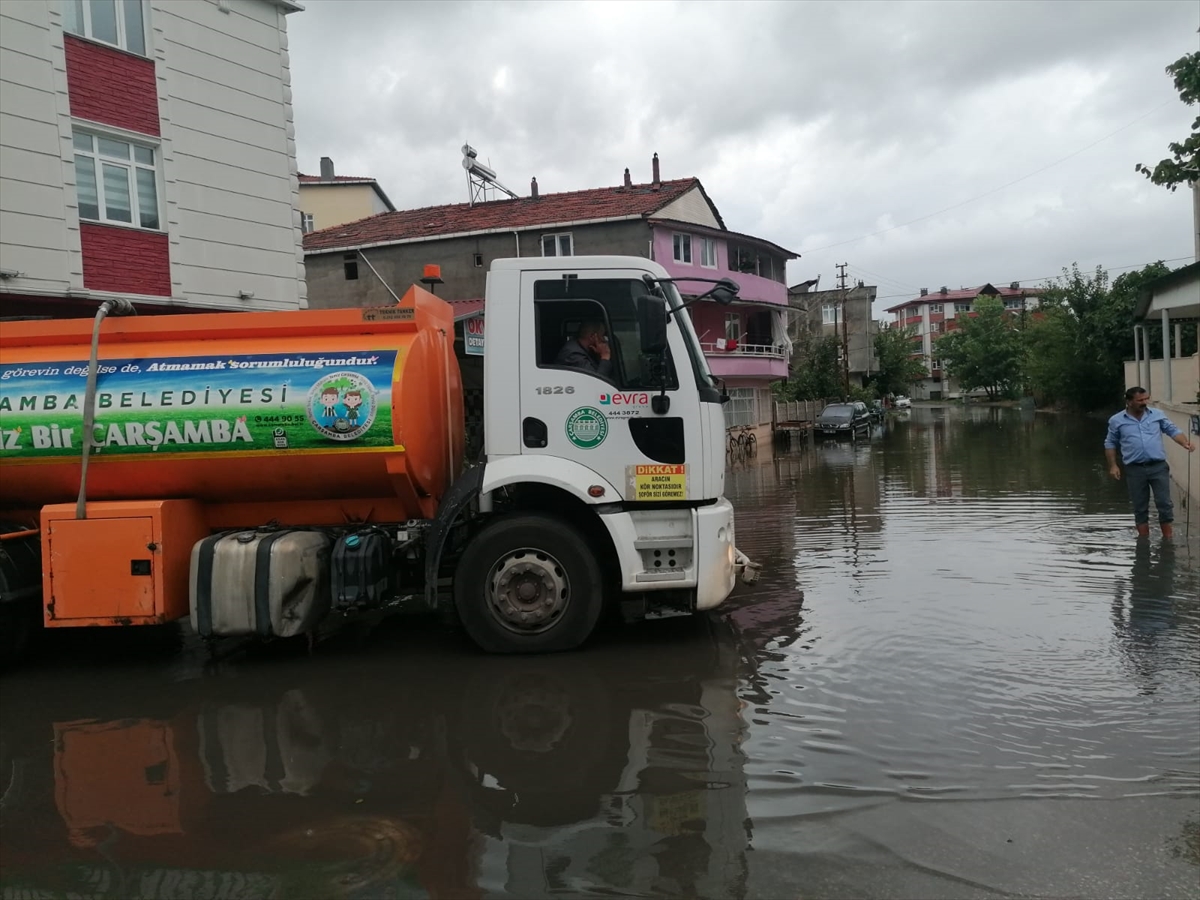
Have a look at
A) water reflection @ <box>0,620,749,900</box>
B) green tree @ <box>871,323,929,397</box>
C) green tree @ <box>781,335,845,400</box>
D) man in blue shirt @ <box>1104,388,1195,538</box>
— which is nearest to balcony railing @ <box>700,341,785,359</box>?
green tree @ <box>781,335,845,400</box>

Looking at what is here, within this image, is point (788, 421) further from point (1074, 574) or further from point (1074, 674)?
point (1074, 674)

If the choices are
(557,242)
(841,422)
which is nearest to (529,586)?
(557,242)

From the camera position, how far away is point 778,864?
3594 mm

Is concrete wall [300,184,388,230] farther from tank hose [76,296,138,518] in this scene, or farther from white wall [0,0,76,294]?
tank hose [76,296,138,518]

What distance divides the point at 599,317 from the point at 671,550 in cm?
173

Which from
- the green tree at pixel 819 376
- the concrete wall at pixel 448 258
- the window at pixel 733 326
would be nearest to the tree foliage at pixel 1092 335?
the green tree at pixel 819 376

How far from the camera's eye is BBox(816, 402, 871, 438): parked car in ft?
129

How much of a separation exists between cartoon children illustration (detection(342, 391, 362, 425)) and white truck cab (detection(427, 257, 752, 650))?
0.89 metres

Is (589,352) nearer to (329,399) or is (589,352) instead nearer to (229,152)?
(329,399)

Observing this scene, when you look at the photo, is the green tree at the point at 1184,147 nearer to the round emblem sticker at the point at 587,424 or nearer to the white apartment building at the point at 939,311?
the round emblem sticker at the point at 587,424

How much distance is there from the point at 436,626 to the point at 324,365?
252cm

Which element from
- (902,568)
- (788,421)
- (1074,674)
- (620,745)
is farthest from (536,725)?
(788,421)

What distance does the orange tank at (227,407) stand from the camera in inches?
251

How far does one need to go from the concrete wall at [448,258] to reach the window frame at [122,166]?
57.8 ft
